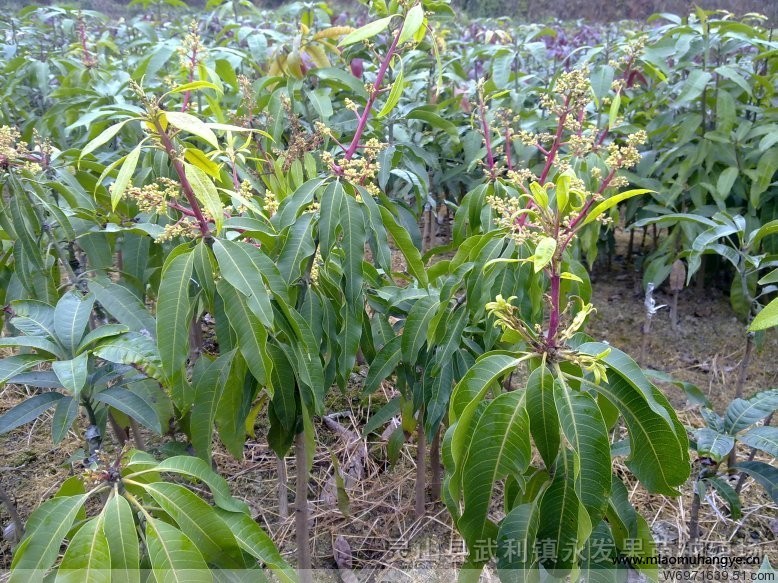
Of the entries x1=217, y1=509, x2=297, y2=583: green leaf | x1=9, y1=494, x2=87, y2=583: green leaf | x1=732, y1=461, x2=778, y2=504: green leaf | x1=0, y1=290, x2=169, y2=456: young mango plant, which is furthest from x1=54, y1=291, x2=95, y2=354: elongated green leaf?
x1=732, y1=461, x2=778, y2=504: green leaf

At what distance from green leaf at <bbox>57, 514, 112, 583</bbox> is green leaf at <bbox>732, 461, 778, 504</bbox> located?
1493mm

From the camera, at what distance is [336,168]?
1313 mm

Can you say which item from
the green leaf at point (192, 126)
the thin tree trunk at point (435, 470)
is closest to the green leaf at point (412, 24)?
the green leaf at point (192, 126)

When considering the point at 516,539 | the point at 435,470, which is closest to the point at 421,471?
the point at 435,470

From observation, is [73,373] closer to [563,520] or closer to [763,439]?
[563,520]

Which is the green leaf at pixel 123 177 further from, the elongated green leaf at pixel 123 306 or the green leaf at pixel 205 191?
the elongated green leaf at pixel 123 306

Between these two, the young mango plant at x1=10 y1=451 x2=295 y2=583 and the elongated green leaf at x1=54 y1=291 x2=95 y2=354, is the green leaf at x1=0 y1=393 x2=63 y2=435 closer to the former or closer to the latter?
the elongated green leaf at x1=54 y1=291 x2=95 y2=354

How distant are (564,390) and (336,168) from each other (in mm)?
681

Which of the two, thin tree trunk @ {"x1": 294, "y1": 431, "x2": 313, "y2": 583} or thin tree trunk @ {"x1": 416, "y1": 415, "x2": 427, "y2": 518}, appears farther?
thin tree trunk @ {"x1": 416, "y1": 415, "x2": 427, "y2": 518}

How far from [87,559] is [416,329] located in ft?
2.81

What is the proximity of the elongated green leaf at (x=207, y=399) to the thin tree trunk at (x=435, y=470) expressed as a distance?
2.57 ft

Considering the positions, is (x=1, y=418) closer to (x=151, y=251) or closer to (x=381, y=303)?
(x=151, y=251)

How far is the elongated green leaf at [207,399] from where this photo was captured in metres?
1.24

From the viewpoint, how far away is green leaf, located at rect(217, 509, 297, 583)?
3.47 feet
